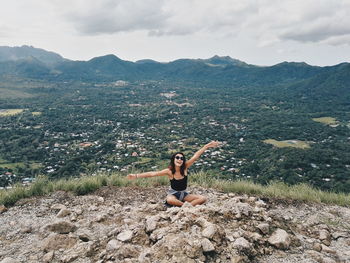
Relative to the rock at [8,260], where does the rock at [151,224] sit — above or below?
above

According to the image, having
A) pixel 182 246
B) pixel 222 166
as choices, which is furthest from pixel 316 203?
pixel 222 166

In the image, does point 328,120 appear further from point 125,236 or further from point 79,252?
point 79,252

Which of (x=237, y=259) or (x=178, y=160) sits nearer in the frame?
(x=237, y=259)

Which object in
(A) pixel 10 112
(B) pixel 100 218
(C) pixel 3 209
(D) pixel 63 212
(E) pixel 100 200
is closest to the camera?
(B) pixel 100 218

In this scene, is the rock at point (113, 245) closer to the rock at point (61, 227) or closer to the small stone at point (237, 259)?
the rock at point (61, 227)

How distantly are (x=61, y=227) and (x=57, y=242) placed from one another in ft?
1.44

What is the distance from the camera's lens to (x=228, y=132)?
61.0 meters

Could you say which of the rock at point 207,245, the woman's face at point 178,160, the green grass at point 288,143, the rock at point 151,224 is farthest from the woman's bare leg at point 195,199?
the green grass at point 288,143

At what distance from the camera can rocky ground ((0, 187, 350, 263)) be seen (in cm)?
321

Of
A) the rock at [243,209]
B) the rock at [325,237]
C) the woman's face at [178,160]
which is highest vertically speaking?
the woman's face at [178,160]

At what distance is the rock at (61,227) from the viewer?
13.3ft

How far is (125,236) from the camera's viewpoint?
11.8ft

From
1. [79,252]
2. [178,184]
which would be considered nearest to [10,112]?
[178,184]

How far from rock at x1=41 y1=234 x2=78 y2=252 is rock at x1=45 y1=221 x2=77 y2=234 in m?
0.28
